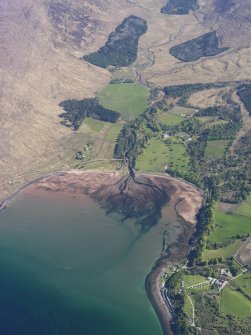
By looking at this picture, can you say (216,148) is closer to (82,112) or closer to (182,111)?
(182,111)

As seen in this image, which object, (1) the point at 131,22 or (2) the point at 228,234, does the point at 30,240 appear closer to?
(2) the point at 228,234

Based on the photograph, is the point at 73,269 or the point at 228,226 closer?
the point at 73,269

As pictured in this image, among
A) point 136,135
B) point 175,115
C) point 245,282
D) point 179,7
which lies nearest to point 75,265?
point 245,282

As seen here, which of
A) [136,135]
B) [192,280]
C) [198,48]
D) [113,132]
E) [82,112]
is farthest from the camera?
[198,48]

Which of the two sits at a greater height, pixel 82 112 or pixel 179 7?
pixel 179 7

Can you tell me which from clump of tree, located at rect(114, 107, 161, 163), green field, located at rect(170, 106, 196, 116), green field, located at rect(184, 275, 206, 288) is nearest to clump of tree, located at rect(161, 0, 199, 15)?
green field, located at rect(170, 106, 196, 116)
